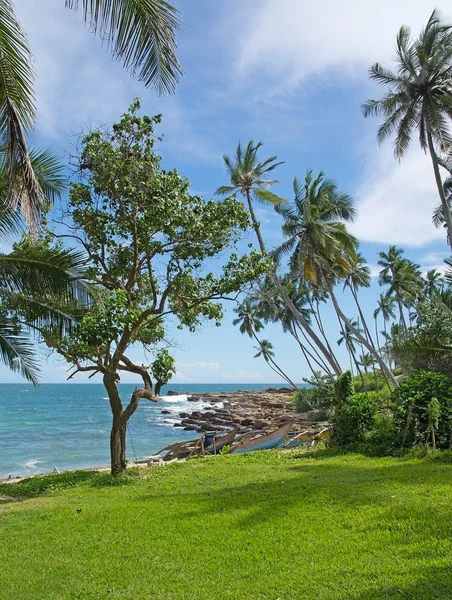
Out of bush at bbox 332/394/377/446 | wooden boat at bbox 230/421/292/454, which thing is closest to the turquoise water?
wooden boat at bbox 230/421/292/454

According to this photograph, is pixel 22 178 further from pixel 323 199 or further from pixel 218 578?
pixel 323 199

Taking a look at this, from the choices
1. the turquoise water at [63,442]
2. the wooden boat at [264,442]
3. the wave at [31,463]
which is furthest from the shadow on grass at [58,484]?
the wave at [31,463]

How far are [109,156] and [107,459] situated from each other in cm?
2194

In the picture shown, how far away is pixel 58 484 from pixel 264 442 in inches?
348

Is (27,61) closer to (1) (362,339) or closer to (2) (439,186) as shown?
(2) (439,186)

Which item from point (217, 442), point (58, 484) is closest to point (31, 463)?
point (217, 442)

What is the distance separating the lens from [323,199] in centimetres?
2806

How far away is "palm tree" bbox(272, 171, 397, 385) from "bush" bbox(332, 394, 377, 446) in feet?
44.6

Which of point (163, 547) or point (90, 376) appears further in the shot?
point (90, 376)

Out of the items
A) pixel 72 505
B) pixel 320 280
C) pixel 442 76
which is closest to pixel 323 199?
pixel 320 280

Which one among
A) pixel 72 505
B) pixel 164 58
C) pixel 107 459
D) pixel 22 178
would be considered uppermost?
pixel 164 58

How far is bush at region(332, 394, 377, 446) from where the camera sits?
1357 cm

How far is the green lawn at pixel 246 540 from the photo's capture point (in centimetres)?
461

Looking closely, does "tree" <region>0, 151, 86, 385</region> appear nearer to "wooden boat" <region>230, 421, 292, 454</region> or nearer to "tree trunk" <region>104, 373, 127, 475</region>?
"tree trunk" <region>104, 373, 127, 475</region>
